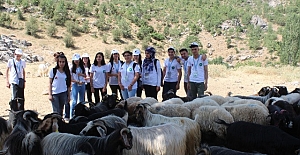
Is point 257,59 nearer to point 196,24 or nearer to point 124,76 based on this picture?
point 196,24

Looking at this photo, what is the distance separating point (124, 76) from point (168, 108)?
5.79ft

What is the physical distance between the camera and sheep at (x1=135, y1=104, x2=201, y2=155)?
5414 millimetres

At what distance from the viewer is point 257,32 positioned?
139 ft

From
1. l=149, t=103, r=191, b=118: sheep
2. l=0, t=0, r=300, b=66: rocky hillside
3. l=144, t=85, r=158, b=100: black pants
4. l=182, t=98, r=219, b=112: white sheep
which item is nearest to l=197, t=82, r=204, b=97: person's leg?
l=182, t=98, r=219, b=112: white sheep

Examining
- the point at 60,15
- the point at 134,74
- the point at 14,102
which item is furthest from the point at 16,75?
the point at 60,15

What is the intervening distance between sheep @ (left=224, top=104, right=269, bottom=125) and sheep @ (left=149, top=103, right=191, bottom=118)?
0.88 metres

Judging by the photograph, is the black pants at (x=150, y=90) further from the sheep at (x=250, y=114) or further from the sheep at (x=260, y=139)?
the sheep at (x=260, y=139)

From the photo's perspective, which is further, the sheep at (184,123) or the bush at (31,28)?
the bush at (31,28)

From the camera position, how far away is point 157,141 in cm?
Result: 484

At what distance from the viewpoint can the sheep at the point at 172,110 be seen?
6.39m

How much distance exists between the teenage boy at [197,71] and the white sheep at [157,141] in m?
2.87

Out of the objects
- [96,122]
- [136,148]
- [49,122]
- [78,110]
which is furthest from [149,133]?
[78,110]

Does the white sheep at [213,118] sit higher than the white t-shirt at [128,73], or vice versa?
the white t-shirt at [128,73]

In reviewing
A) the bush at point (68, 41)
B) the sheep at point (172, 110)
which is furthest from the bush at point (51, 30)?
the sheep at point (172, 110)
